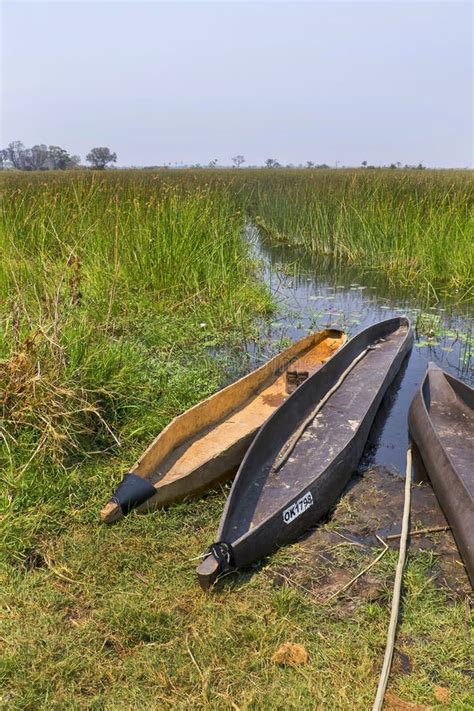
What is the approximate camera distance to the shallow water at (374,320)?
15.0 ft

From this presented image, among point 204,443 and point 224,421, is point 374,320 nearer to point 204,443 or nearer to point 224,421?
point 224,421

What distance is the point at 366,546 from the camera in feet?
9.73

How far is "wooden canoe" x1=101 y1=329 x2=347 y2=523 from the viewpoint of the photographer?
3.05 m

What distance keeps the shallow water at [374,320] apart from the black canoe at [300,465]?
25 cm

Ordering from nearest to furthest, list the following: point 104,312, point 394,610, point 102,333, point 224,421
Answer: point 394,610 < point 224,421 < point 102,333 < point 104,312

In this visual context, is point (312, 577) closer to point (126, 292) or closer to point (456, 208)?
point (126, 292)

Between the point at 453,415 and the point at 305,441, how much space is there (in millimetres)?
1227

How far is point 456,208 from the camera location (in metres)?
8.68

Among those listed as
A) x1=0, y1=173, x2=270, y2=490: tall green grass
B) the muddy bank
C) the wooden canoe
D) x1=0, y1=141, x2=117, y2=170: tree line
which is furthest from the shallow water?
x1=0, y1=141, x2=117, y2=170: tree line

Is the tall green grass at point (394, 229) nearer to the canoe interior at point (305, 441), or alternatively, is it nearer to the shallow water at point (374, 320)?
the shallow water at point (374, 320)

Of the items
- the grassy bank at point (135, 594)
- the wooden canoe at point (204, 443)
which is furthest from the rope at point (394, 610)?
the wooden canoe at point (204, 443)

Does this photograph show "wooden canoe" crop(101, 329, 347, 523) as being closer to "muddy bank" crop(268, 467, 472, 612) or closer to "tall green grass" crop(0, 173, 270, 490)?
"tall green grass" crop(0, 173, 270, 490)

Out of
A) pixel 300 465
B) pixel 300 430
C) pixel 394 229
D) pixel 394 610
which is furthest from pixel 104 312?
pixel 394 229

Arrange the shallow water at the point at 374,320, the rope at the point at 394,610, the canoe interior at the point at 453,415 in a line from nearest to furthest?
the rope at the point at 394,610, the canoe interior at the point at 453,415, the shallow water at the point at 374,320
